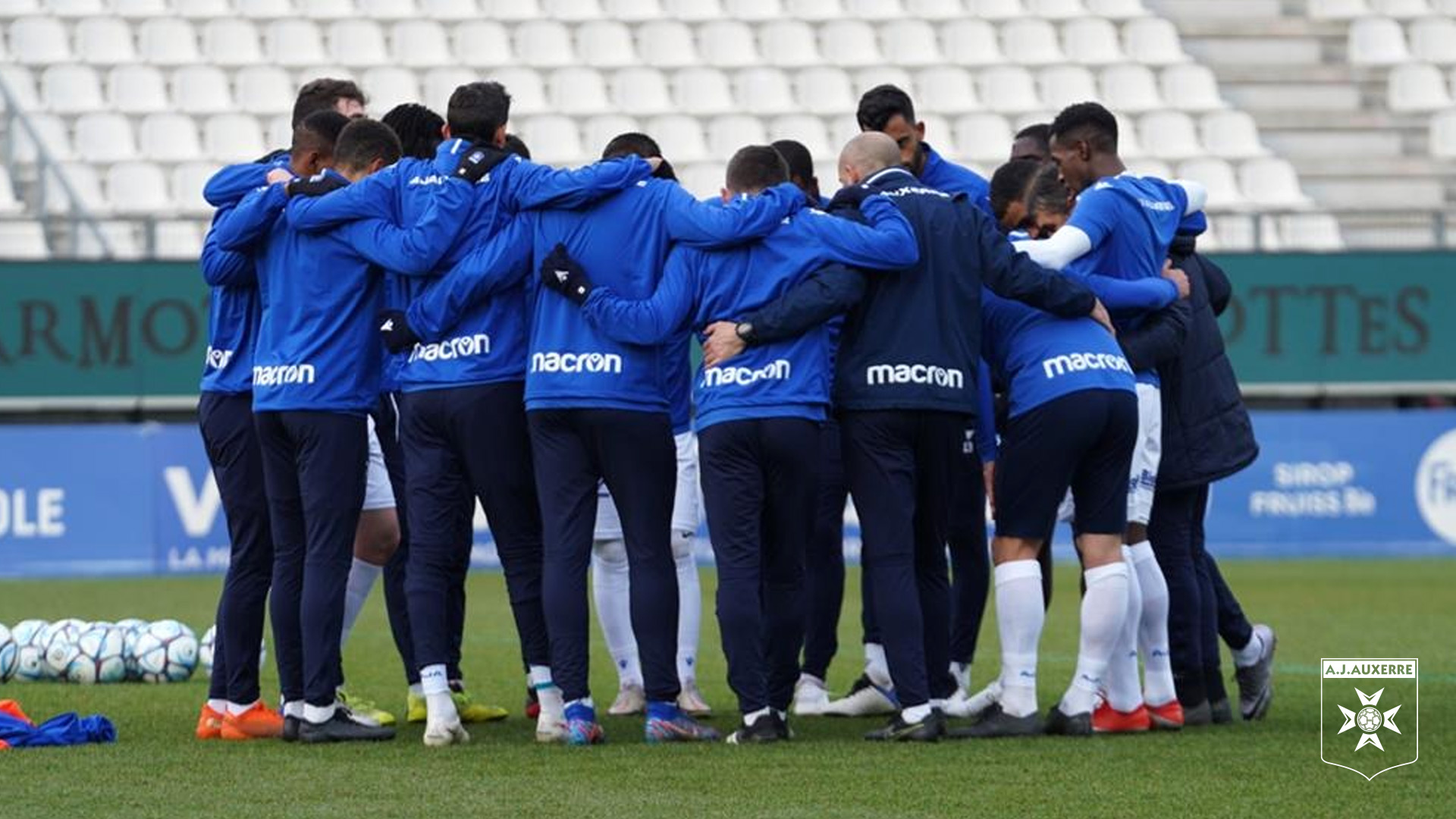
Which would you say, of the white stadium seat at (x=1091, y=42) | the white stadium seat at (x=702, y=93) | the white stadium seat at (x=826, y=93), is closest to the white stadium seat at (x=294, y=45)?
the white stadium seat at (x=702, y=93)

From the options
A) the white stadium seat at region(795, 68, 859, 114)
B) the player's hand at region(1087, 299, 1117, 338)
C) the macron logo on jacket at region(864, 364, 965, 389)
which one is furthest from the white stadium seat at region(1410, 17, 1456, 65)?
the macron logo on jacket at region(864, 364, 965, 389)

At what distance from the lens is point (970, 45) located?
25.0 meters

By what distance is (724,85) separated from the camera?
2405 centimetres

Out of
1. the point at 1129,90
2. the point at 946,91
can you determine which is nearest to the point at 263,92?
the point at 946,91

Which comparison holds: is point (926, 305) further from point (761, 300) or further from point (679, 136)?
point (679, 136)

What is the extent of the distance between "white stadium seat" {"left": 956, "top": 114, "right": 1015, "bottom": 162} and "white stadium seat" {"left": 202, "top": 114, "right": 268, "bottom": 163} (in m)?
6.67

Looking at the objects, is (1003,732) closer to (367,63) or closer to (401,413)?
(401,413)

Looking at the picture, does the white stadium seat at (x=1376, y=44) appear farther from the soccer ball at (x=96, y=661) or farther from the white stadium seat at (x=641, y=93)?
the soccer ball at (x=96, y=661)

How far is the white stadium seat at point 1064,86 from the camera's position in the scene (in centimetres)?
2462

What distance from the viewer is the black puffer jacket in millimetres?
9070

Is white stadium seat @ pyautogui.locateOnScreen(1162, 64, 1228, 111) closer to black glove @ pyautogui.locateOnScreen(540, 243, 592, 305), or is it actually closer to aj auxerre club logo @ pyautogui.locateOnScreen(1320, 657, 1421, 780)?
aj auxerre club logo @ pyautogui.locateOnScreen(1320, 657, 1421, 780)

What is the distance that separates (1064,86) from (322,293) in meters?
17.2

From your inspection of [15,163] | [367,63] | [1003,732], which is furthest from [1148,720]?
[367,63]

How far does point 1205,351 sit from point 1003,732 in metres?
1.81
